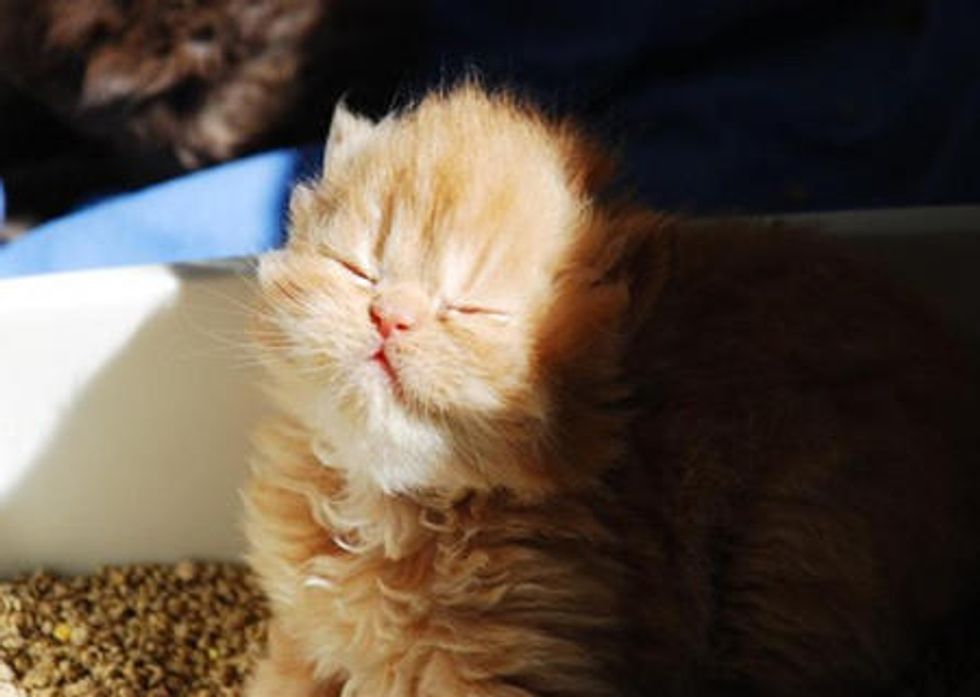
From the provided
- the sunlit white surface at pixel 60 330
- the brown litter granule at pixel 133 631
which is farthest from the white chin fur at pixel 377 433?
the brown litter granule at pixel 133 631

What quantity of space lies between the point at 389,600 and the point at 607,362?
0.65 feet

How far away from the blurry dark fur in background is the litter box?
0.35 meters

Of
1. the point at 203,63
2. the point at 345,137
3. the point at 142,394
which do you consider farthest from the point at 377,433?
the point at 203,63

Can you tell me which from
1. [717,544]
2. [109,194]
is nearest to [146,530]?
[109,194]

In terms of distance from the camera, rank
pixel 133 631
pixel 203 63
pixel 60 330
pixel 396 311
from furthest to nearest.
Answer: pixel 203 63 < pixel 133 631 < pixel 60 330 < pixel 396 311

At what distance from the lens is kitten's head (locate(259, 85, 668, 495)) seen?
0.69 m

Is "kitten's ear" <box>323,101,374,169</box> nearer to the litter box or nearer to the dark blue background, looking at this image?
the litter box

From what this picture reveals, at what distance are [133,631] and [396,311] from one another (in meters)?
0.68

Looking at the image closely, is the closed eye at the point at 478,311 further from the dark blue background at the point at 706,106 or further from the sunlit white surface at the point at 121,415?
the dark blue background at the point at 706,106

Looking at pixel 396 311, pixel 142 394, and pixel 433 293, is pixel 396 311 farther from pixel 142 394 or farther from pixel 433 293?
pixel 142 394

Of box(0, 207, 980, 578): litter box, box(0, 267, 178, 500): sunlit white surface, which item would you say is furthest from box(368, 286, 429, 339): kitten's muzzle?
box(0, 267, 178, 500): sunlit white surface

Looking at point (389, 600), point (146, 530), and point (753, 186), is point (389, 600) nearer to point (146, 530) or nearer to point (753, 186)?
point (146, 530)

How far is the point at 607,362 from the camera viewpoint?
0.73 m

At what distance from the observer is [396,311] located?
0.68 metres
